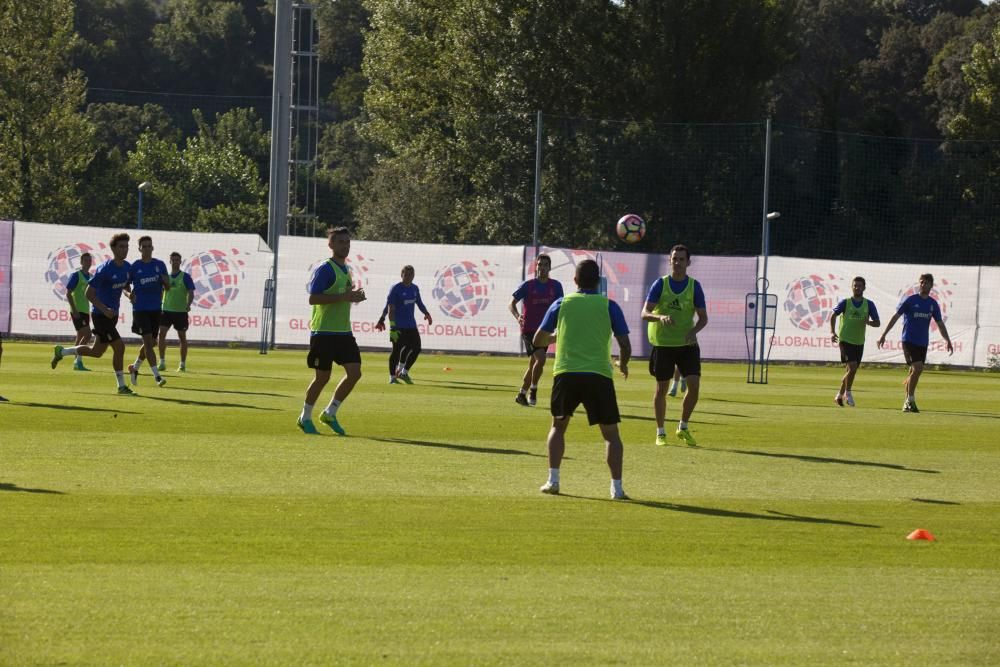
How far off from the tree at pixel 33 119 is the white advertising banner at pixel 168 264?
1501cm

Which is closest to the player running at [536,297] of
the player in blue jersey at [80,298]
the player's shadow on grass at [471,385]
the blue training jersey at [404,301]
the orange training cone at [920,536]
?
the player's shadow on grass at [471,385]

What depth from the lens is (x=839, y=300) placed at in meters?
35.8

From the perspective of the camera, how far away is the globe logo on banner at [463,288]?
35469 mm

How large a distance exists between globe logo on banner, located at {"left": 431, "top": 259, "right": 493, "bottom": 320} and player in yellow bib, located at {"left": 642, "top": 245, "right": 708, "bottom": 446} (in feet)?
65.0

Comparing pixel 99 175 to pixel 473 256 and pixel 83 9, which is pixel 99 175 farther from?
pixel 83 9

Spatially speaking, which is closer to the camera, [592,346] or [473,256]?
[592,346]

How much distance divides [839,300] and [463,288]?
9634 millimetres

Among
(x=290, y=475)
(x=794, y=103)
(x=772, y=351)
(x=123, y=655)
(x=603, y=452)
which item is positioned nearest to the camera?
(x=123, y=655)

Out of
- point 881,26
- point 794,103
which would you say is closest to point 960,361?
point 794,103

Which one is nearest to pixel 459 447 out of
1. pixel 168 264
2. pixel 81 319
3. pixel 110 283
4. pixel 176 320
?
pixel 110 283

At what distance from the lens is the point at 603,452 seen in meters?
14.6

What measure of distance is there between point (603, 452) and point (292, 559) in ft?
22.0

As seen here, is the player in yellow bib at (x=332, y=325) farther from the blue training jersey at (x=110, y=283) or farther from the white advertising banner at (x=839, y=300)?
the white advertising banner at (x=839, y=300)

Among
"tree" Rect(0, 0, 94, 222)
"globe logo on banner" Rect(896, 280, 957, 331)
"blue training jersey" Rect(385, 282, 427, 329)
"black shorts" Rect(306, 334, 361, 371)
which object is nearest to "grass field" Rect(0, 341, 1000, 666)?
"black shorts" Rect(306, 334, 361, 371)
